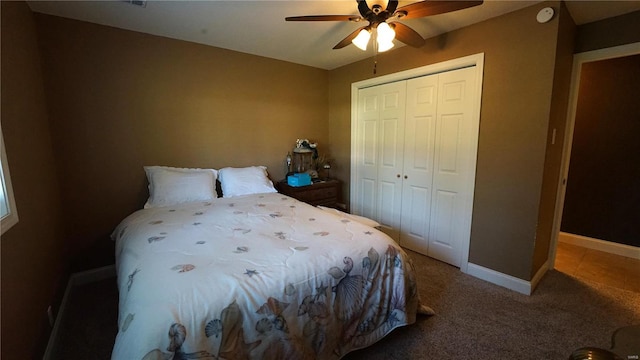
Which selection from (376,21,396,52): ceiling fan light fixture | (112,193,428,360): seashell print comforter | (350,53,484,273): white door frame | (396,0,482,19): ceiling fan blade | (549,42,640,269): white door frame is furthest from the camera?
(350,53,484,273): white door frame

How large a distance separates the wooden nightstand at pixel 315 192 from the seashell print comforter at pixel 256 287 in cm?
121

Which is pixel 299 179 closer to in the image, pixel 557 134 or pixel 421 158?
pixel 421 158

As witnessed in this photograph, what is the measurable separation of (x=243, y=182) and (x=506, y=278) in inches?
106

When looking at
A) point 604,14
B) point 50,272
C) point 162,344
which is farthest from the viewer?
point 604,14

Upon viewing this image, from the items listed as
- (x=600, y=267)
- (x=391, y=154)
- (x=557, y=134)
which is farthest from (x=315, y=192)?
(x=600, y=267)

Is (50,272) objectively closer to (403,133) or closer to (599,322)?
(403,133)

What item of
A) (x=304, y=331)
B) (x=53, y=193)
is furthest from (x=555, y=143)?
(x=53, y=193)

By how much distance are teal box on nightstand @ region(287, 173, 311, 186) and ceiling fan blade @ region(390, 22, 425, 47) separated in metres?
1.86

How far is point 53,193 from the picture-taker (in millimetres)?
2057

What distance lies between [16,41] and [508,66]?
11.6 ft

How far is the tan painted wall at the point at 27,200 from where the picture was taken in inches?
48.4

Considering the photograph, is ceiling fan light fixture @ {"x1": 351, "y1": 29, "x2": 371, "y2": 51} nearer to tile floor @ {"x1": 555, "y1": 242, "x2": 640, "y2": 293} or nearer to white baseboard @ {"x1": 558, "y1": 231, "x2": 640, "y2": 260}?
tile floor @ {"x1": 555, "y1": 242, "x2": 640, "y2": 293}

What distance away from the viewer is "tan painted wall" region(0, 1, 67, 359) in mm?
1229

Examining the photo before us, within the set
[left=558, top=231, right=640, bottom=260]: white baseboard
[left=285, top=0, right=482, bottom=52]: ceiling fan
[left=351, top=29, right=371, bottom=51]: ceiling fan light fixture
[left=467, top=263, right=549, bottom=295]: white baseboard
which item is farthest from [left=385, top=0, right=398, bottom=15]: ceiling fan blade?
[left=558, top=231, right=640, bottom=260]: white baseboard
